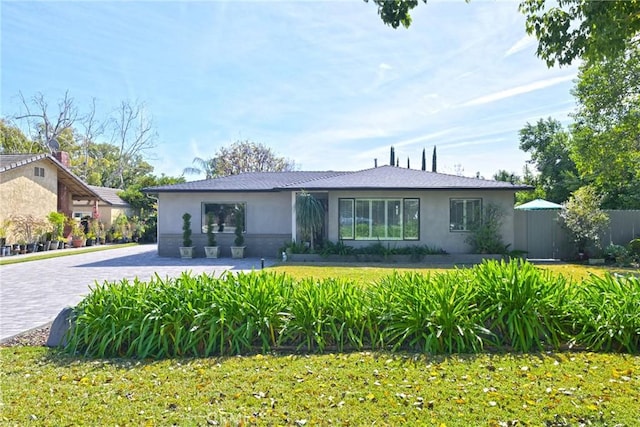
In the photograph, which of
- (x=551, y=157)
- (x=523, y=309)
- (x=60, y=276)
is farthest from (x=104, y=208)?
(x=551, y=157)

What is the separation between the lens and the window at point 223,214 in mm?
17922

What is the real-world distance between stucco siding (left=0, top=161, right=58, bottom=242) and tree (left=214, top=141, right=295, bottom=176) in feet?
58.9

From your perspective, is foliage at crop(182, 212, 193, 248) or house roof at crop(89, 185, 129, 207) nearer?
foliage at crop(182, 212, 193, 248)

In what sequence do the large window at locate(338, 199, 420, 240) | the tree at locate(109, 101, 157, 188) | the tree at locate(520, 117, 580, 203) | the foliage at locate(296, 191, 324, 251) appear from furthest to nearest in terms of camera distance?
1. the tree at locate(109, 101, 157, 188)
2. the tree at locate(520, 117, 580, 203)
3. the large window at locate(338, 199, 420, 240)
4. the foliage at locate(296, 191, 324, 251)

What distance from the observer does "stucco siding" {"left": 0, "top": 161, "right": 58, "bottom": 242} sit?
739 inches

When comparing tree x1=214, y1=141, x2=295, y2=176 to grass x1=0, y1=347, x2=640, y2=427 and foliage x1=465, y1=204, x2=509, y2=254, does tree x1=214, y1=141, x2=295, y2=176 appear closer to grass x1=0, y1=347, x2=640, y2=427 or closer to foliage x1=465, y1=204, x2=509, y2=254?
foliage x1=465, y1=204, x2=509, y2=254

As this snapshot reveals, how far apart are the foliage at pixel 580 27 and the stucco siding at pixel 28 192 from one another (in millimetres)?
21452

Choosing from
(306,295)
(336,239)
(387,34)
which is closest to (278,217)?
(336,239)

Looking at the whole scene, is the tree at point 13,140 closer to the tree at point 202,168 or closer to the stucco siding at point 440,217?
the tree at point 202,168

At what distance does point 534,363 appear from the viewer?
178 inches

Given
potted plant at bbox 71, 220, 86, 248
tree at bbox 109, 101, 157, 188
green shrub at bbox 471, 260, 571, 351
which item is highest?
tree at bbox 109, 101, 157, 188

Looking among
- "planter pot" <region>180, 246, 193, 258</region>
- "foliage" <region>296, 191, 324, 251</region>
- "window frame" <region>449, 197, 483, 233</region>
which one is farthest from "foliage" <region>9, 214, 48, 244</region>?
"window frame" <region>449, 197, 483, 233</region>

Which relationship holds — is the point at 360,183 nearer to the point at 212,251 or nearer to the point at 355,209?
the point at 355,209

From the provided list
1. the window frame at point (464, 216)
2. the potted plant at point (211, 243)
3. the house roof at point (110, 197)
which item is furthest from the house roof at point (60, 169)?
the window frame at point (464, 216)
